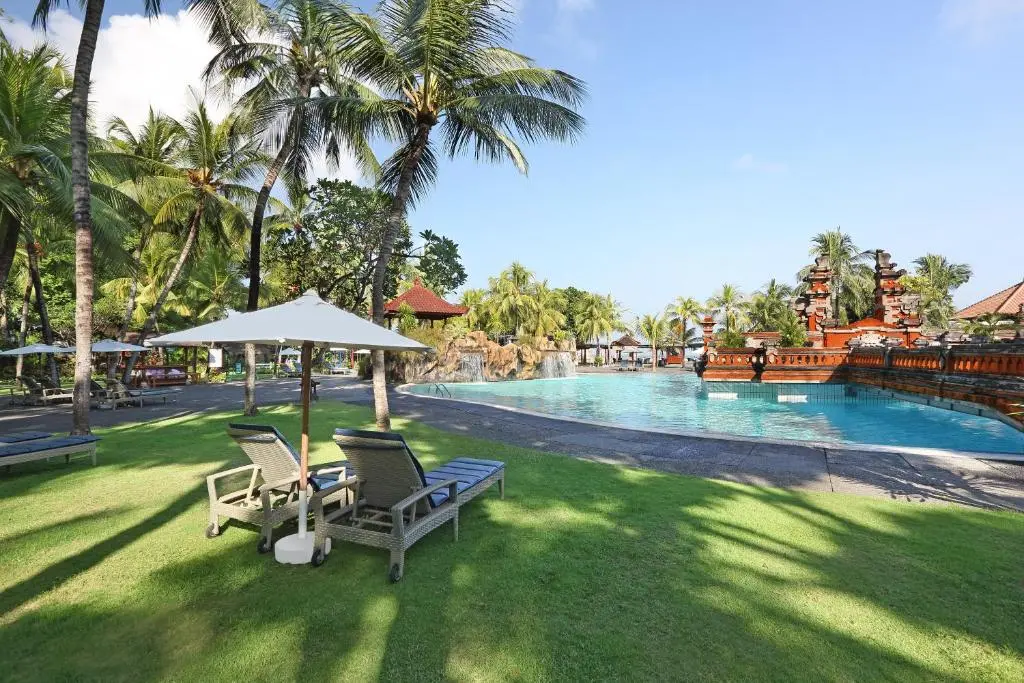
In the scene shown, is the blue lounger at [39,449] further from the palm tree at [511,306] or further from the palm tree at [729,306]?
the palm tree at [729,306]

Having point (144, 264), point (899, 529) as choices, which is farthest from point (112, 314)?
point (899, 529)

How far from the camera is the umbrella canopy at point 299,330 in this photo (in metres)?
3.61

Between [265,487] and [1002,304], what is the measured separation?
29.8m

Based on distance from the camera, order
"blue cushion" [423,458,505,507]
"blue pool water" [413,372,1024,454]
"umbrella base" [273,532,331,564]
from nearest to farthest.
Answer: "umbrella base" [273,532,331,564], "blue cushion" [423,458,505,507], "blue pool water" [413,372,1024,454]

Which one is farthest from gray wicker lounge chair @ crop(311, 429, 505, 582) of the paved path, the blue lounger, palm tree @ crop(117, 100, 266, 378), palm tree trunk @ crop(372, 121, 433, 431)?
palm tree @ crop(117, 100, 266, 378)

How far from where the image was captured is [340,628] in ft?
9.78

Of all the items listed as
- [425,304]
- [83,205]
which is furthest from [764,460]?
[425,304]

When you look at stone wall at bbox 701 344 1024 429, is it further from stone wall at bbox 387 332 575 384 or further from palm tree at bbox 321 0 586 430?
stone wall at bbox 387 332 575 384

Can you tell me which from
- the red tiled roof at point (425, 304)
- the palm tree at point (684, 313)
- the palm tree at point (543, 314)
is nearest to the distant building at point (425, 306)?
the red tiled roof at point (425, 304)

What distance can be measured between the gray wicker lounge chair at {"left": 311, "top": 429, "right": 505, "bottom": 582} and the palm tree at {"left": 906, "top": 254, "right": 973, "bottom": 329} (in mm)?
45961

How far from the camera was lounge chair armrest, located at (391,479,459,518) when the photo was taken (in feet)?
11.9

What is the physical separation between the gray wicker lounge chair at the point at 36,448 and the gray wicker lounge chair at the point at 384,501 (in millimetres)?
4965

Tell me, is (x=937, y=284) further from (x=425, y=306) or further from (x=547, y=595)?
(x=547, y=595)

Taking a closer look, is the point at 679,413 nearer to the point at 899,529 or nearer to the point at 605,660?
the point at 899,529
